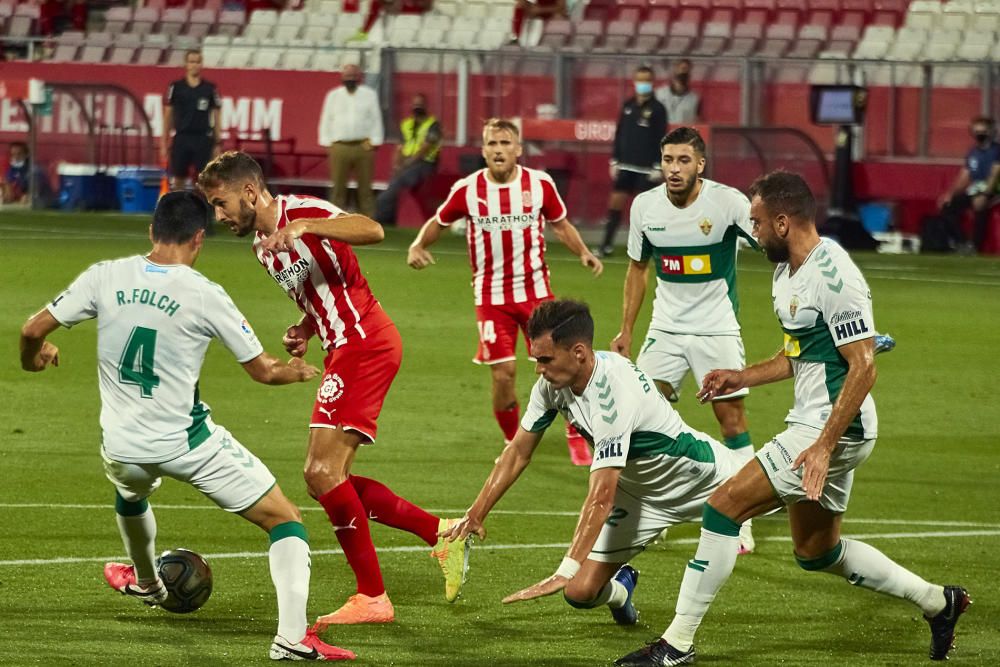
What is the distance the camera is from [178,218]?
6.59 metres

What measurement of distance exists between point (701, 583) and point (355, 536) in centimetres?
155

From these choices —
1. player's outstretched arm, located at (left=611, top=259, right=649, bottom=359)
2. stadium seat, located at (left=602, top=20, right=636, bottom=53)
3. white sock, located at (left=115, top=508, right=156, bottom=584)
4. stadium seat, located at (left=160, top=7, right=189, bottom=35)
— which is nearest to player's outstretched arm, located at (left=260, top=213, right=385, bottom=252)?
white sock, located at (left=115, top=508, right=156, bottom=584)

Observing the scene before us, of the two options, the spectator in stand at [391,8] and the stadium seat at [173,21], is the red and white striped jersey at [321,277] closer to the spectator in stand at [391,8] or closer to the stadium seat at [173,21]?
the spectator in stand at [391,8]

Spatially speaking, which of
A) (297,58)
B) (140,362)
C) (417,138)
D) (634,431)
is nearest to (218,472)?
(140,362)

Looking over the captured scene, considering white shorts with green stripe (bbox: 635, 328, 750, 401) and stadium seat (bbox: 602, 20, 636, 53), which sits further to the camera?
stadium seat (bbox: 602, 20, 636, 53)

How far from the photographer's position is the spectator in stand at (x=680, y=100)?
941 inches

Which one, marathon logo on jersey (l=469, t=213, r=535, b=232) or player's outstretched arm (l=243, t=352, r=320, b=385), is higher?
player's outstretched arm (l=243, t=352, r=320, b=385)

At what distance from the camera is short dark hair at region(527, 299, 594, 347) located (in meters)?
6.46

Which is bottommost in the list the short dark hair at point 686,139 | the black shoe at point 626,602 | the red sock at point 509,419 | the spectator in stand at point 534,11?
the red sock at point 509,419

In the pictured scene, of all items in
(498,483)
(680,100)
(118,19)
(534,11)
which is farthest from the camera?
(118,19)

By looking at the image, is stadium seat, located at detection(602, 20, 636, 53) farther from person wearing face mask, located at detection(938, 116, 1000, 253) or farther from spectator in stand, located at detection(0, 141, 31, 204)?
spectator in stand, located at detection(0, 141, 31, 204)

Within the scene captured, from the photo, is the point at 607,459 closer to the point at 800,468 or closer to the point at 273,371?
the point at 800,468

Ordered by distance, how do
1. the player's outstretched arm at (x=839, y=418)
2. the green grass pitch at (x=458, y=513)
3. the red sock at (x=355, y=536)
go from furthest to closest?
the red sock at (x=355, y=536) < the green grass pitch at (x=458, y=513) < the player's outstretched arm at (x=839, y=418)

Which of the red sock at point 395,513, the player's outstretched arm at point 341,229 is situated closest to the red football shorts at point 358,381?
the red sock at point 395,513
